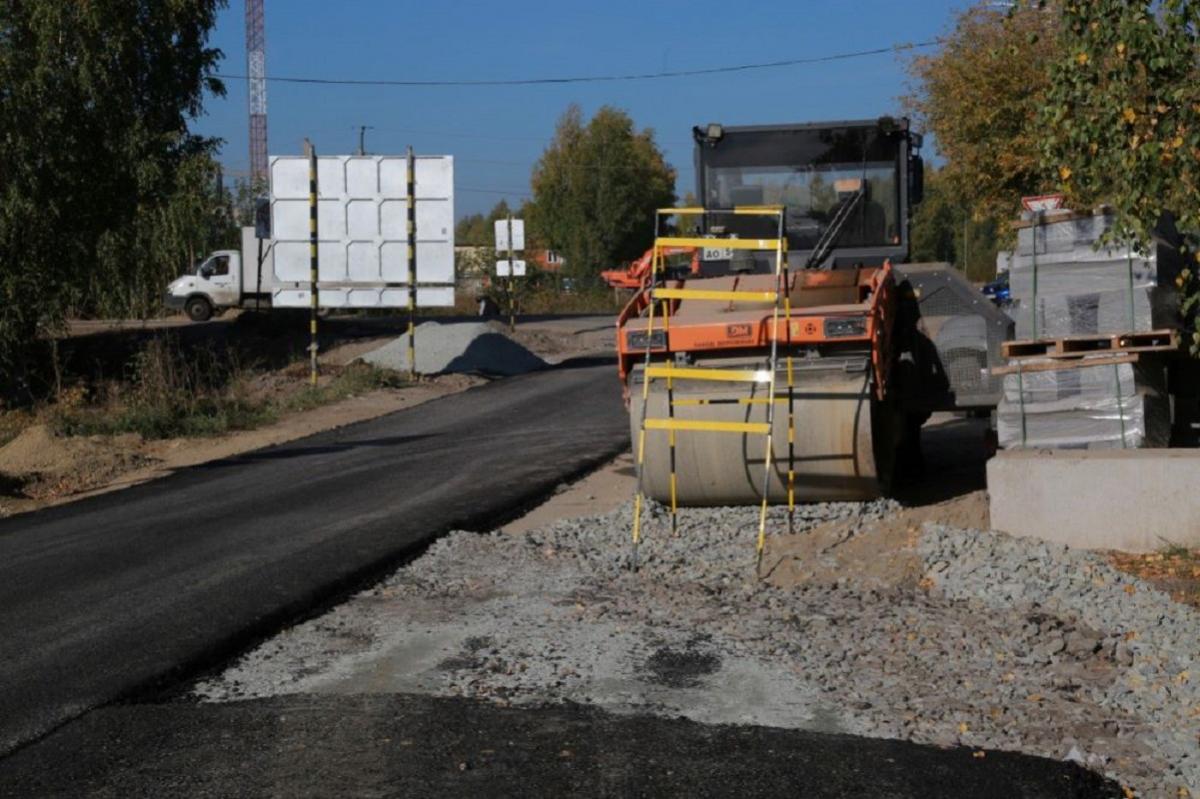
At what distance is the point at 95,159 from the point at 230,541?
16.6m

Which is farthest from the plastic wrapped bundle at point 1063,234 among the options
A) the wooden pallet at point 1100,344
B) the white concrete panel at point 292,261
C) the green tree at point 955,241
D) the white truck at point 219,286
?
the green tree at point 955,241

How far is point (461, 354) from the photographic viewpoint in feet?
85.0

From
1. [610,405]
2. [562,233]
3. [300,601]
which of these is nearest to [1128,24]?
[300,601]

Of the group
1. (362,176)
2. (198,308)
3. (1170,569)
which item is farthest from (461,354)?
(198,308)

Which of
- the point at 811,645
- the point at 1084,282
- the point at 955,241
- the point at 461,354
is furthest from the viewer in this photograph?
the point at 955,241

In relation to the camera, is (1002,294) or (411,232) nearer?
(411,232)

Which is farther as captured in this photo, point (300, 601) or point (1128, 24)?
point (300, 601)

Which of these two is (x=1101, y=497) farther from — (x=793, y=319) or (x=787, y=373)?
(x=793, y=319)

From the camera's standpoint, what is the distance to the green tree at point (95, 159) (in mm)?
23656

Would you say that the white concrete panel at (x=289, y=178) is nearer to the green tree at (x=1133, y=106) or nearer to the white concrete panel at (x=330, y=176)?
the white concrete panel at (x=330, y=176)

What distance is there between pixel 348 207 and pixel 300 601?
15.2 m

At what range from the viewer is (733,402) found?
32.4 ft

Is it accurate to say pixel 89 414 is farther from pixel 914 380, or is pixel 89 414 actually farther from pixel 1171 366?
pixel 1171 366

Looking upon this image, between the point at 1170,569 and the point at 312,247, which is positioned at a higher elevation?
the point at 312,247
